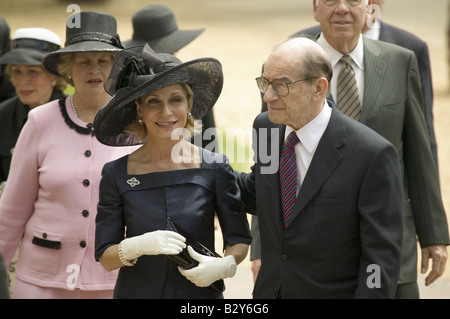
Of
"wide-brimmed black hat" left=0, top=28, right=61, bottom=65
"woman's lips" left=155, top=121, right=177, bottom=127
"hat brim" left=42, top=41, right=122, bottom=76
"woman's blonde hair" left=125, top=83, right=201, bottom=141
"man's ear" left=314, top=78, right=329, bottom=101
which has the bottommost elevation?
"wide-brimmed black hat" left=0, top=28, right=61, bottom=65

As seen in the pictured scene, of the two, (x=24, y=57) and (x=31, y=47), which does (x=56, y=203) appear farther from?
(x=31, y=47)

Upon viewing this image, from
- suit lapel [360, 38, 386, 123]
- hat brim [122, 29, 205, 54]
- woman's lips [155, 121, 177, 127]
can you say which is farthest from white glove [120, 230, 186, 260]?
hat brim [122, 29, 205, 54]

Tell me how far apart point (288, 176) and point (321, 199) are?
18 cm

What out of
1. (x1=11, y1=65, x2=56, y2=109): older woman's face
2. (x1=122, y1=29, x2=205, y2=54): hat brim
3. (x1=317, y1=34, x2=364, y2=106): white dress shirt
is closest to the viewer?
(x1=317, y1=34, x2=364, y2=106): white dress shirt

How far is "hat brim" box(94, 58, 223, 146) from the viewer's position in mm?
3580

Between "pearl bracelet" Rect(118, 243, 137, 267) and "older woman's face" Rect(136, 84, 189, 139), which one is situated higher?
"older woman's face" Rect(136, 84, 189, 139)

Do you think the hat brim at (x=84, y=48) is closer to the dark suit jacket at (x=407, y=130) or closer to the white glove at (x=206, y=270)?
the dark suit jacket at (x=407, y=130)

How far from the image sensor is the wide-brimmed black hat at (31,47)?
566 cm

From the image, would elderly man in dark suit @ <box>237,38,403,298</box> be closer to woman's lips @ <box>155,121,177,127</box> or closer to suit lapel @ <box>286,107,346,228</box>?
suit lapel @ <box>286,107,346,228</box>

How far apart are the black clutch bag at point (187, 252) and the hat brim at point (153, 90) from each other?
1.69ft

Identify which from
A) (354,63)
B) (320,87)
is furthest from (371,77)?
(320,87)

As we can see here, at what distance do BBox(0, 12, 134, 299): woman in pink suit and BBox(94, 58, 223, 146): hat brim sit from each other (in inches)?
16.7

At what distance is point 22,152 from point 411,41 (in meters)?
2.18

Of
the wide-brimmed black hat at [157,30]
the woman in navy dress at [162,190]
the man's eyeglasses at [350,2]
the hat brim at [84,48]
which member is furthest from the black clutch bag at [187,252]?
the wide-brimmed black hat at [157,30]
